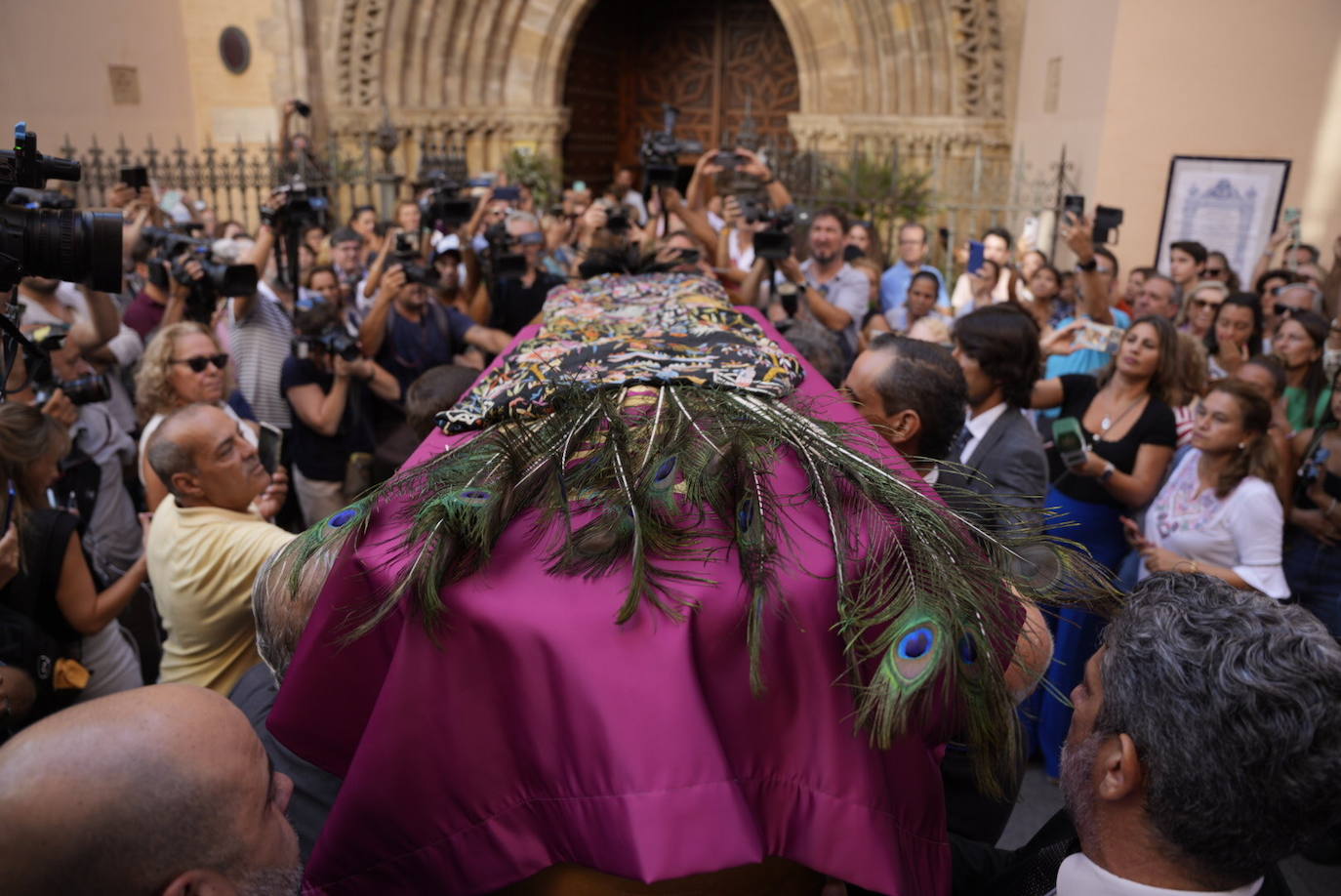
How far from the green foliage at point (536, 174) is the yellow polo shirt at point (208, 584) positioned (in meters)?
9.41

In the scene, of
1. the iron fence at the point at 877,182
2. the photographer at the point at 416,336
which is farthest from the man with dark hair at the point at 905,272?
the photographer at the point at 416,336

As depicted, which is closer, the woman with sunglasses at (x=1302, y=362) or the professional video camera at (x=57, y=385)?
the professional video camera at (x=57, y=385)

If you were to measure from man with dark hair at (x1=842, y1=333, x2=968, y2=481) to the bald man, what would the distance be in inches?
60.5

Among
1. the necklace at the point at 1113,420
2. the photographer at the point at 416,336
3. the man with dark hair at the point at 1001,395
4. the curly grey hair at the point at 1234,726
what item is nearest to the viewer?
the curly grey hair at the point at 1234,726

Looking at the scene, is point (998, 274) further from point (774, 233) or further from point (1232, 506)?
point (1232, 506)

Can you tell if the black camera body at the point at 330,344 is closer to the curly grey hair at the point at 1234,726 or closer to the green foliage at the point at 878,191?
the curly grey hair at the point at 1234,726

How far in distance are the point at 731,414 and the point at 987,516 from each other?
1.55 feet

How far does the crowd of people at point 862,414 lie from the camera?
1.19 meters

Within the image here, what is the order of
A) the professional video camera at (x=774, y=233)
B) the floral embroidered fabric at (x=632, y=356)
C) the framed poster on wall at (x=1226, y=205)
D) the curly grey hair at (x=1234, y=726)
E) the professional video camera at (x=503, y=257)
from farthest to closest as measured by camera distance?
the framed poster on wall at (x=1226, y=205) → the professional video camera at (x=503, y=257) → the professional video camera at (x=774, y=233) → the floral embroidered fabric at (x=632, y=356) → the curly grey hair at (x=1234, y=726)

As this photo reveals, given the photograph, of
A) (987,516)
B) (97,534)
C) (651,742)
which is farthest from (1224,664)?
(97,534)

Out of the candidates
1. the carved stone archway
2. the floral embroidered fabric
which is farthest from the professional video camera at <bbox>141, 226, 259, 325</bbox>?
the carved stone archway

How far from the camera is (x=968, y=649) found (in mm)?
1279

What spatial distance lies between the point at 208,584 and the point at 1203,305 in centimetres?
514

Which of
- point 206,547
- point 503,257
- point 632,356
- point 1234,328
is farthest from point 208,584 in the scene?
point 1234,328
